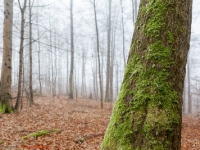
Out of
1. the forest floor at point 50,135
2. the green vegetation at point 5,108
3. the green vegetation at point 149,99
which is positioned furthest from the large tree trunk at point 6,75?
the green vegetation at point 149,99

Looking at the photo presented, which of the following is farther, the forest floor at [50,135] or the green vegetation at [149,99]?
the forest floor at [50,135]

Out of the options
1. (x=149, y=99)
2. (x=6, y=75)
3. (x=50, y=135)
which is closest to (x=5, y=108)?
(x=6, y=75)

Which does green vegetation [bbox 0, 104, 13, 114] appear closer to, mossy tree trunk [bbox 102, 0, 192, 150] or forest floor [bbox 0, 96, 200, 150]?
forest floor [bbox 0, 96, 200, 150]

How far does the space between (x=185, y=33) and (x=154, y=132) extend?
1.01 metres

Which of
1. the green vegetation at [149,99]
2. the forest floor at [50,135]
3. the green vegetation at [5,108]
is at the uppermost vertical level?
the green vegetation at [149,99]

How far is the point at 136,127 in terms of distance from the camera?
59.4 inches

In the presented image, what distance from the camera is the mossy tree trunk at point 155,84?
4.78 feet

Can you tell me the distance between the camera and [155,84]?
60.4 inches

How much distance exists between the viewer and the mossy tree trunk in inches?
57.4

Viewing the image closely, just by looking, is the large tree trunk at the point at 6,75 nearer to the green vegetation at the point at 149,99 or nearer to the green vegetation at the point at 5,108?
the green vegetation at the point at 5,108

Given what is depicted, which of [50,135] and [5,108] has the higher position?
[5,108]

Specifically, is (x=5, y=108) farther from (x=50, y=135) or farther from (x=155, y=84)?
(x=155, y=84)

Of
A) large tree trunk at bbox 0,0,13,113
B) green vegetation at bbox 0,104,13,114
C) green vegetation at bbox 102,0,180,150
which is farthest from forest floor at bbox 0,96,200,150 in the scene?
green vegetation at bbox 102,0,180,150

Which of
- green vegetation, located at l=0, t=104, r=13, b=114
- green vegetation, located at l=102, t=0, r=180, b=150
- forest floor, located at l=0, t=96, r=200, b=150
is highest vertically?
green vegetation, located at l=102, t=0, r=180, b=150
